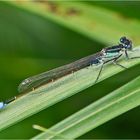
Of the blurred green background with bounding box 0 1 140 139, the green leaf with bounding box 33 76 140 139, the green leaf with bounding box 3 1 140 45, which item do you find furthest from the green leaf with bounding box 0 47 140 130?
the blurred green background with bounding box 0 1 140 139

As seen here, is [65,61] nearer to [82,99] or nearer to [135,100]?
[82,99]

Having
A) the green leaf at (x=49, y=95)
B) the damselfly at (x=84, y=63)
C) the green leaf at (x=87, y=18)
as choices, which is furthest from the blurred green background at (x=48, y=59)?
the green leaf at (x=49, y=95)

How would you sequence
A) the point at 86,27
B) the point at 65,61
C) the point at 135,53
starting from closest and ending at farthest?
the point at 135,53 < the point at 86,27 < the point at 65,61

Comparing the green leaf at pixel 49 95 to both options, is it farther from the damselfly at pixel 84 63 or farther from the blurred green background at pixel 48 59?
the blurred green background at pixel 48 59

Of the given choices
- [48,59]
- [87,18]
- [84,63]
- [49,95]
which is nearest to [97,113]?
[49,95]

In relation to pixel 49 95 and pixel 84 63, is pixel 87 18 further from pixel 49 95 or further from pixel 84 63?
pixel 49 95

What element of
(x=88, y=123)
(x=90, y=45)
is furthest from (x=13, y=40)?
(x=88, y=123)

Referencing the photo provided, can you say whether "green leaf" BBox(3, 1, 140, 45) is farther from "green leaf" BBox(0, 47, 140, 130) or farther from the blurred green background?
"green leaf" BBox(0, 47, 140, 130)
